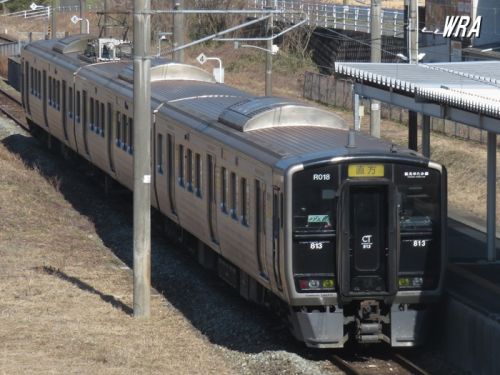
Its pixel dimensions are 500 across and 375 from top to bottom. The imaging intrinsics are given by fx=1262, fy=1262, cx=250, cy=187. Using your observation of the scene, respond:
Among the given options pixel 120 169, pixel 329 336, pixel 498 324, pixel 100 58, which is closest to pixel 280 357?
pixel 329 336

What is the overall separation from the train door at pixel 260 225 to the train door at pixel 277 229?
0.43 metres

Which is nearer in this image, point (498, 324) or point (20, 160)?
point (498, 324)

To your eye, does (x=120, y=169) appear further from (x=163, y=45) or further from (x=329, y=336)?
(x=163, y=45)

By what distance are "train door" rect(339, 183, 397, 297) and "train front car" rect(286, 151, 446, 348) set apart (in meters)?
0.01

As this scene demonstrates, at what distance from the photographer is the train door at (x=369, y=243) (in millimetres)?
14008

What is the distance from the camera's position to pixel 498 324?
1328 cm

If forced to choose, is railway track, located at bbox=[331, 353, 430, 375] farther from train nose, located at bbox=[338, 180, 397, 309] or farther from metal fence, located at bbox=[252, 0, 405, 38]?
metal fence, located at bbox=[252, 0, 405, 38]

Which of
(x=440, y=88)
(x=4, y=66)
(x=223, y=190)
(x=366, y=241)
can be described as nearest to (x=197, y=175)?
(x=223, y=190)

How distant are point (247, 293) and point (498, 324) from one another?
13.5ft

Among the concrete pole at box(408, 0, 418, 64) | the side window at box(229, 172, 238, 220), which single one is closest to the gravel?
the side window at box(229, 172, 238, 220)

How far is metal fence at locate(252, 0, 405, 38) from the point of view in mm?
52638

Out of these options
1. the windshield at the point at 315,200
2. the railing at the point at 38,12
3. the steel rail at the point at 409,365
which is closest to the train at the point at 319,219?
the windshield at the point at 315,200

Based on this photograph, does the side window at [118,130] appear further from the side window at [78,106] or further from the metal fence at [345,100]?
the metal fence at [345,100]

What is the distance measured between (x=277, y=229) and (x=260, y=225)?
727mm
